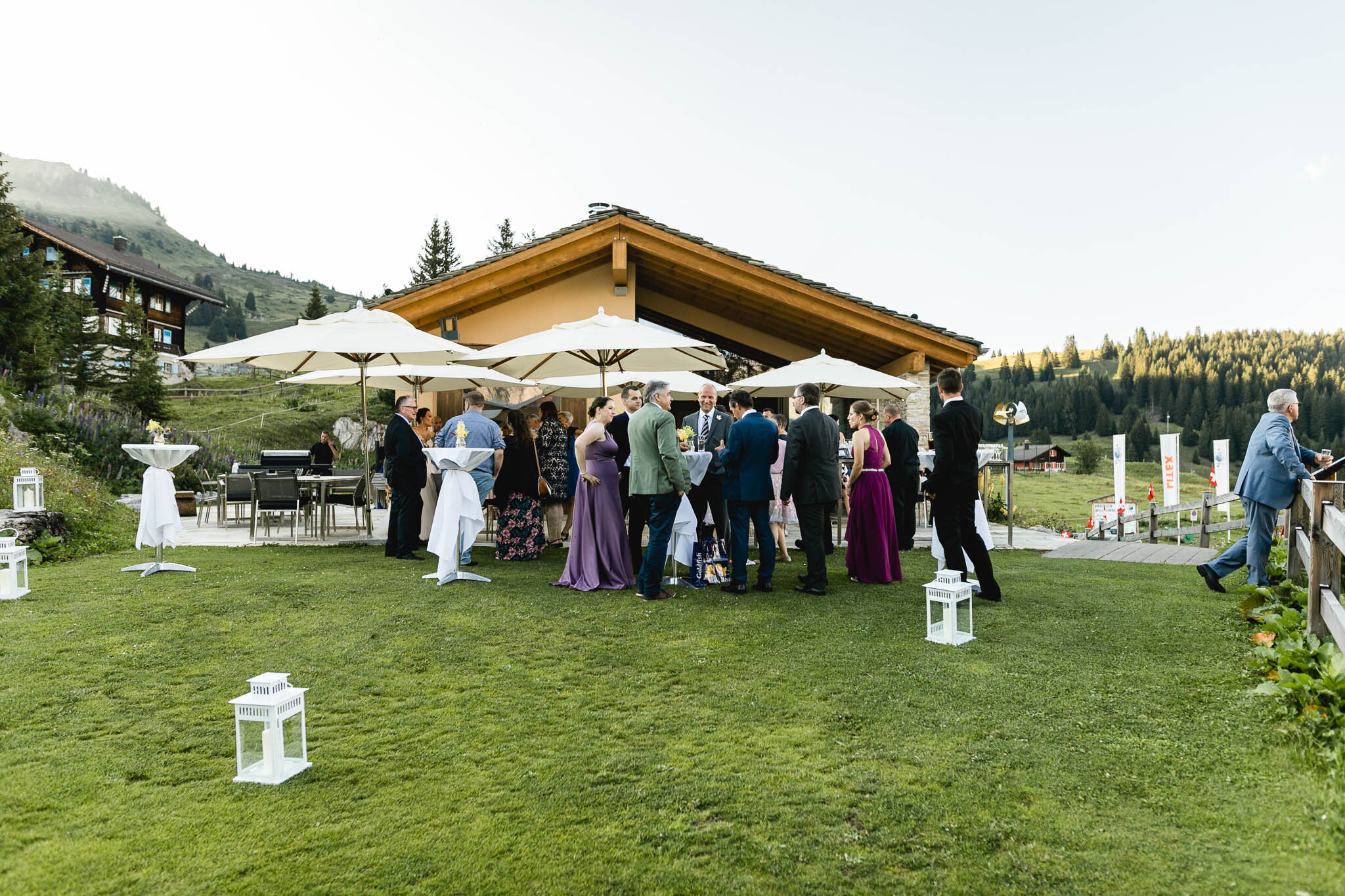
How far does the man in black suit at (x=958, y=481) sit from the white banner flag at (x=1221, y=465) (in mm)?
27724

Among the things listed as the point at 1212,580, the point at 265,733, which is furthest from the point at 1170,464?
the point at 265,733

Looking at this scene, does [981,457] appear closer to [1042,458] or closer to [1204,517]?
Answer: [1204,517]

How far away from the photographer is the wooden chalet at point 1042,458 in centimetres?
10883

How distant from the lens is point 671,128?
18.5 metres

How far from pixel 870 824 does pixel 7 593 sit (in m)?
6.80

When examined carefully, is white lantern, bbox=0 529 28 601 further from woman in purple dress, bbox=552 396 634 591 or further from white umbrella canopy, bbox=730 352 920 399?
white umbrella canopy, bbox=730 352 920 399

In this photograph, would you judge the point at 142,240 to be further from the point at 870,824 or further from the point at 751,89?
the point at 870,824

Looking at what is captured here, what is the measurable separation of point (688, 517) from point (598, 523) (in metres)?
0.81

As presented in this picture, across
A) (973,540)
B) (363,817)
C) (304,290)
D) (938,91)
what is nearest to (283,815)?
(363,817)

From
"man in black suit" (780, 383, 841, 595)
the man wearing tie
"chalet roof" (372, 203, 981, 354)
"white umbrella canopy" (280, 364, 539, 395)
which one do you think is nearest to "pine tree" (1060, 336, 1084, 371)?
"chalet roof" (372, 203, 981, 354)

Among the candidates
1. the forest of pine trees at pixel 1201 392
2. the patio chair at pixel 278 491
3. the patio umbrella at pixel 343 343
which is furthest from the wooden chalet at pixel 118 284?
the forest of pine trees at pixel 1201 392

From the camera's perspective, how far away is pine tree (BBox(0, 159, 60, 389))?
1858 cm

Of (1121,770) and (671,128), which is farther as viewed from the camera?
(671,128)

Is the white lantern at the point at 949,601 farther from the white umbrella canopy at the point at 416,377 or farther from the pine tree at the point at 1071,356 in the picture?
the pine tree at the point at 1071,356
